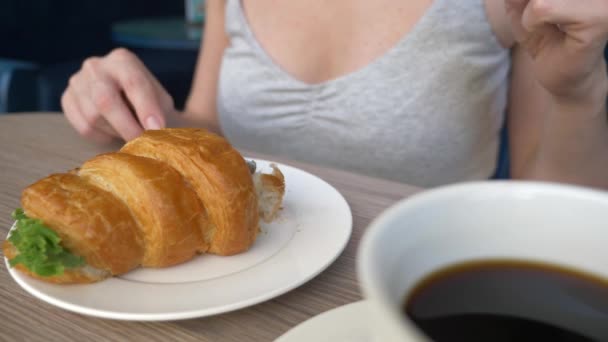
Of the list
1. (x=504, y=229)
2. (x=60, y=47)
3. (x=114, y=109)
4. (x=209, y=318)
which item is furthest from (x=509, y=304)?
(x=60, y=47)

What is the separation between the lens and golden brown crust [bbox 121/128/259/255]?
45 cm

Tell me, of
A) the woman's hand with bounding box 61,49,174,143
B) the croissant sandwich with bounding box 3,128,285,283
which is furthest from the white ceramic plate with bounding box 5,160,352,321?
the woman's hand with bounding box 61,49,174,143

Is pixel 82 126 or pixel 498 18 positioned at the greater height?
pixel 498 18

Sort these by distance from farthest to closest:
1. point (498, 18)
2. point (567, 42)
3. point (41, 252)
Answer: point (498, 18), point (567, 42), point (41, 252)

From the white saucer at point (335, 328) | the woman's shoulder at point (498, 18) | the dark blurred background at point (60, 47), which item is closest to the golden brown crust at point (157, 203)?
the white saucer at point (335, 328)

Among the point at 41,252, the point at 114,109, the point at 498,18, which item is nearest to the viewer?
the point at 41,252

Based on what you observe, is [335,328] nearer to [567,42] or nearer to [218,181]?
[218,181]

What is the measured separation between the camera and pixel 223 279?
16.4 inches

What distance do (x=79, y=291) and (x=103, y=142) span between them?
0.38 meters

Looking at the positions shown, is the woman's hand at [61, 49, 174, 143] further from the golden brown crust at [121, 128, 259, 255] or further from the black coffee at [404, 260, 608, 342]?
the black coffee at [404, 260, 608, 342]

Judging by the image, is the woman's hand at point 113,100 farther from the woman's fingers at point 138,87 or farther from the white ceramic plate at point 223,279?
the white ceramic plate at point 223,279

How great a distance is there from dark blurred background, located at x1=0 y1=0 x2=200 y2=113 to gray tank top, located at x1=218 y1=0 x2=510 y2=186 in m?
1.32

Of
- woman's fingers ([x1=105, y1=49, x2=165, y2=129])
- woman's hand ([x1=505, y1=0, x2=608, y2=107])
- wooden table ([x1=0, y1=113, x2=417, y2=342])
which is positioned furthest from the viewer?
woman's fingers ([x1=105, y1=49, x2=165, y2=129])

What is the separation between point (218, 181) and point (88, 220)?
106 millimetres
